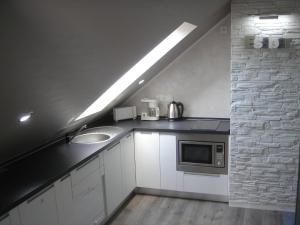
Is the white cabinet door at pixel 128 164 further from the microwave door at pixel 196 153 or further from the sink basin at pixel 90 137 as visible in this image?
the microwave door at pixel 196 153

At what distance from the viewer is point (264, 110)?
3.48 meters

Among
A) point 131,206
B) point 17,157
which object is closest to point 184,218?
point 131,206

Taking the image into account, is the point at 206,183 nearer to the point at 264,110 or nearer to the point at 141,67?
the point at 264,110

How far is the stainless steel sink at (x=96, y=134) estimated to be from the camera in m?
3.81

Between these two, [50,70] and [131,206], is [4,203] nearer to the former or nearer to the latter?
[50,70]

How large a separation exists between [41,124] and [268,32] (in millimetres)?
2338

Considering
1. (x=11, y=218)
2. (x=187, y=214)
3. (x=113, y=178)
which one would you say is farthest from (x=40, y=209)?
(x=187, y=214)

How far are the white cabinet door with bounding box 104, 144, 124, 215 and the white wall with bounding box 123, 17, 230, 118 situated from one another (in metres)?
1.12

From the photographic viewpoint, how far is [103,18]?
1.62 m

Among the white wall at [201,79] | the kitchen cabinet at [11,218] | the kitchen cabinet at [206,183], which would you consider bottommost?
the kitchen cabinet at [206,183]

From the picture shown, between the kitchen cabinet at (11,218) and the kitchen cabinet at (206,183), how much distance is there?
2.23m

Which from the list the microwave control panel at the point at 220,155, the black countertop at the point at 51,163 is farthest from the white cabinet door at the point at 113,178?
the microwave control panel at the point at 220,155

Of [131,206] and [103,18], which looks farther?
[131,206]

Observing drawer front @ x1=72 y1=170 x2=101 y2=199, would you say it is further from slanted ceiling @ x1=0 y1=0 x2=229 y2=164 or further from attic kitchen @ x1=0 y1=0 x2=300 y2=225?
slanted ceiling @ x1=0 y1=0 x2=229 y2=164
